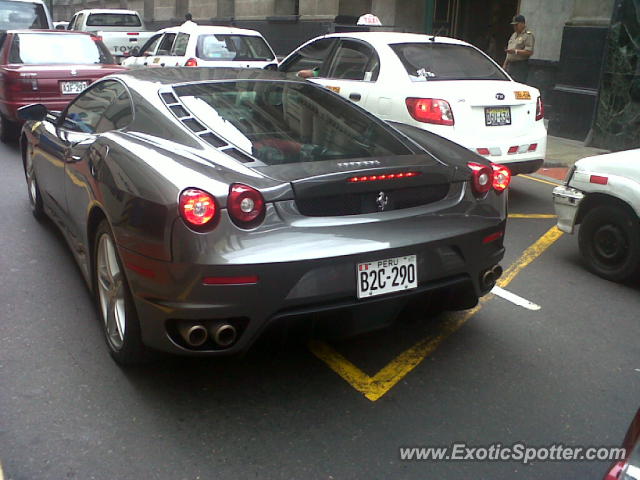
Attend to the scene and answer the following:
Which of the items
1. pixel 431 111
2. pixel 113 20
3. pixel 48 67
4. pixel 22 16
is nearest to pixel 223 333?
pixel 431 111

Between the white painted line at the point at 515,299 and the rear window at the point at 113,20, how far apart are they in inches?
669

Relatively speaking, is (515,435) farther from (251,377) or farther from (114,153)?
(114,153)

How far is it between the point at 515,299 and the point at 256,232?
2.36 metres

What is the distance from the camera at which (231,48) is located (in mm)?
11750

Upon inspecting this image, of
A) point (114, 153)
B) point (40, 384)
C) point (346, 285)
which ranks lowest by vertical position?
point (40, 384)

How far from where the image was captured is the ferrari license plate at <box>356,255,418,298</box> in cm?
306

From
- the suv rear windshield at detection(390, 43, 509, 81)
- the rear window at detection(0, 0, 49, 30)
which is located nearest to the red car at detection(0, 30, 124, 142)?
the suv rear windshield at detection(390, 43, 509, 81)

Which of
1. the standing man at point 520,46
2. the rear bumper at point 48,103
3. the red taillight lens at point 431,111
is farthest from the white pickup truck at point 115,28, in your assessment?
the red taillight lens at point 431,111

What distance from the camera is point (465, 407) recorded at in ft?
10.6

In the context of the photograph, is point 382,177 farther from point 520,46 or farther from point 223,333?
point 520,46

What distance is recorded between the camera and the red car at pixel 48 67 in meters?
9.01

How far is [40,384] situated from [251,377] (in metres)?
1.03

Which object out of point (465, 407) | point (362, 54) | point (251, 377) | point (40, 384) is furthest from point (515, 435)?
point (362, 54)

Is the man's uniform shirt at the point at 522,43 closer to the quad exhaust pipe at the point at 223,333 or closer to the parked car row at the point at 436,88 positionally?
the parked car row at the point at 436,88
